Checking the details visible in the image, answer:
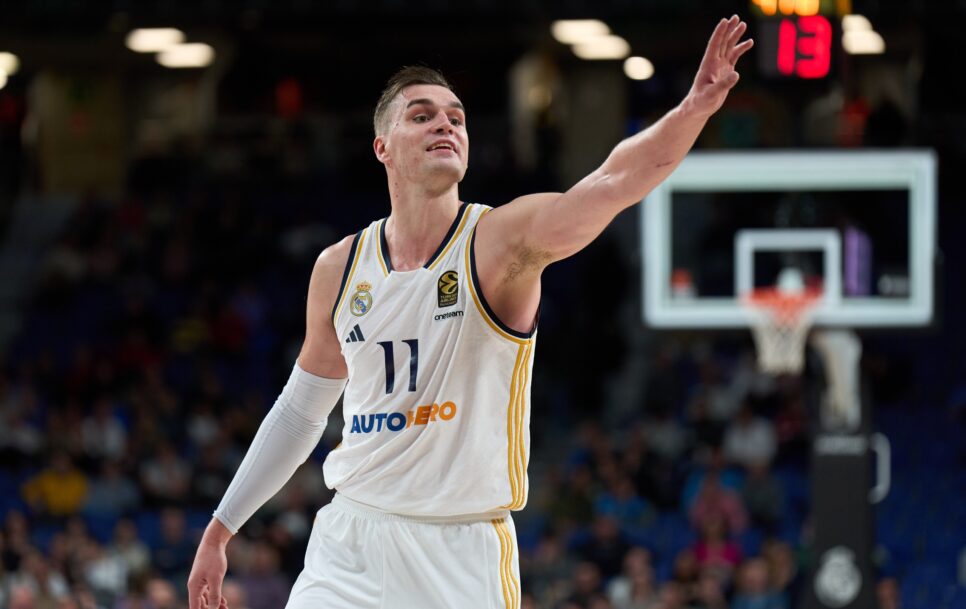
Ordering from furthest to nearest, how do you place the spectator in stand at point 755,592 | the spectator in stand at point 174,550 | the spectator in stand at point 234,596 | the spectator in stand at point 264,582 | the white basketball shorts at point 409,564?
the spectator in stand at point 174,550 → the spectator in stand at point 264,582 → the spectator in stand at point 755,592 → the spectator in stand at point 234,596 → the white basketball shorts at point 409,564

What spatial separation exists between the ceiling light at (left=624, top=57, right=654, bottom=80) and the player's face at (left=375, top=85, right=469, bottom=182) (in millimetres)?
18821

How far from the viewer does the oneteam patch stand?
4.85 metres

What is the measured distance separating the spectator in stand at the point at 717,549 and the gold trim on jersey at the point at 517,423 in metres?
9.78

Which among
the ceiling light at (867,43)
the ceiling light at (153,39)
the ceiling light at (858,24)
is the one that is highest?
the ceiling light at (153,39)

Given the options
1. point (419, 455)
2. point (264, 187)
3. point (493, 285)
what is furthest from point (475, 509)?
point (264, 187)

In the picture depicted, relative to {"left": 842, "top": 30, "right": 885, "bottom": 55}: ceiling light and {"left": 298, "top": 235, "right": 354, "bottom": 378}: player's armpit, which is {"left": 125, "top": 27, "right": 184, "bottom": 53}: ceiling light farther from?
{"left": 298, "top": 235, "right": 354, "bottom": 378}: player's armpit

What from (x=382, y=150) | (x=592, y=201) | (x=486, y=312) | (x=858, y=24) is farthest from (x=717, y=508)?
(x=592, y=201)

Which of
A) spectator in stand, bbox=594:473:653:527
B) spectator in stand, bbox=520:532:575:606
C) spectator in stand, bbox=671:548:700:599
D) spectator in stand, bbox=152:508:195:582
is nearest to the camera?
spectator in stand, bbox=671:548:700:599

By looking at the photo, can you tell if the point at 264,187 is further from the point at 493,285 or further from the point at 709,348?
the point at 493,285

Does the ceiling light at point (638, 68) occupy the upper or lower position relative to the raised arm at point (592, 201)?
upper

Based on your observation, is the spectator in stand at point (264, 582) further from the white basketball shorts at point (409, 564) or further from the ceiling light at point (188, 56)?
the ceiling light at point (188, 56)

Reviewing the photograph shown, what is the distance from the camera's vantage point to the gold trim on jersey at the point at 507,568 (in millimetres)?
4871

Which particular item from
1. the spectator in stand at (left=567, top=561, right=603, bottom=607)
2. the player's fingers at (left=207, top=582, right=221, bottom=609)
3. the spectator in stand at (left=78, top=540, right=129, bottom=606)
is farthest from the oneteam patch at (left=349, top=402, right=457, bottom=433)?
the spectator in stand at (left=78, top=540, right=129, bottom=606)

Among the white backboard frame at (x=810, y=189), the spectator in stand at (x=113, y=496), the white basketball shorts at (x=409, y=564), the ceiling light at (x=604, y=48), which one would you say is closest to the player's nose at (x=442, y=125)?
the white basketball shorts at (x=409, y=564)
